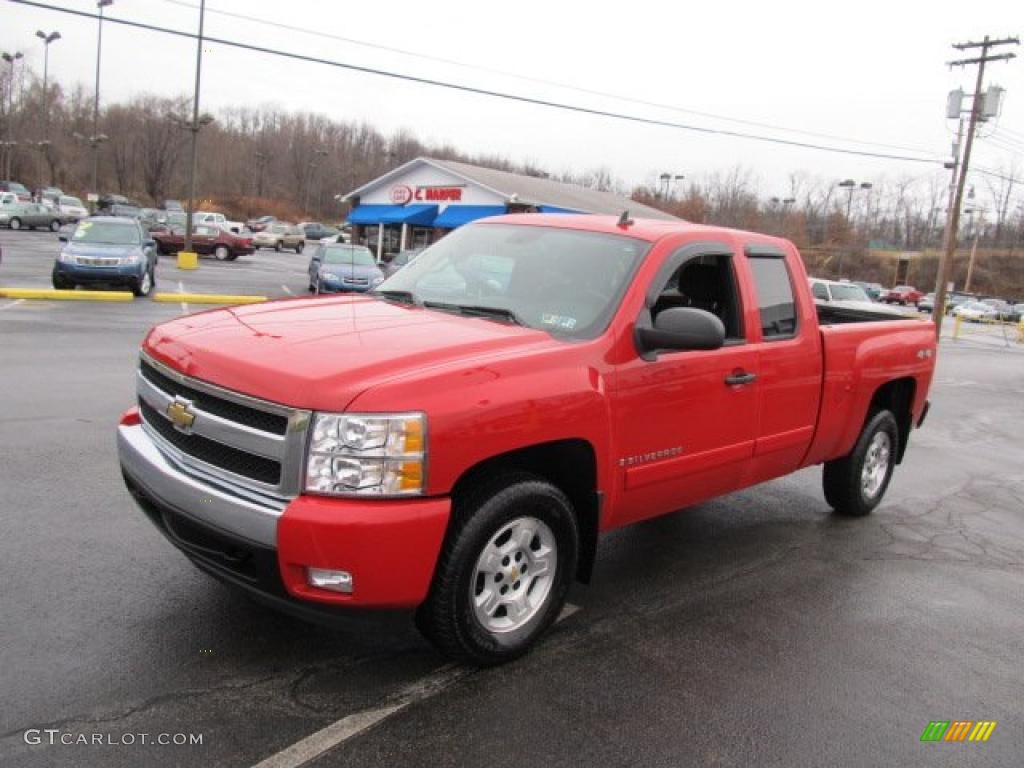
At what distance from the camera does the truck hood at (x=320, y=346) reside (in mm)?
3002

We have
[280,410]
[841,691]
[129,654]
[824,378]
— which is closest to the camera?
[280,410]

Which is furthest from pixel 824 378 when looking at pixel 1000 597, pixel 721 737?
pixel 721 737

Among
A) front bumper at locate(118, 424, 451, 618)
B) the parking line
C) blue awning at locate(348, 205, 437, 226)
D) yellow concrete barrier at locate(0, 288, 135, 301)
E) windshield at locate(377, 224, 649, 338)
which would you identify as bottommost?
yellow concrete barrier at locate(0, 288, 135, 301)

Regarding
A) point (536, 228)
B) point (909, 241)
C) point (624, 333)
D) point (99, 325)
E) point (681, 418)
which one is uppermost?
point (909, 241)

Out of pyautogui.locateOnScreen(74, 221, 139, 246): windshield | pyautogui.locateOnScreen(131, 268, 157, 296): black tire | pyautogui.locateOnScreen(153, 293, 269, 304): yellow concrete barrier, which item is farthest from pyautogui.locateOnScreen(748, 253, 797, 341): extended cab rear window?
pyautogui.locateOnScreen(74, 221, 139, 246): windshield

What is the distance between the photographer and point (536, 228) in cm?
466

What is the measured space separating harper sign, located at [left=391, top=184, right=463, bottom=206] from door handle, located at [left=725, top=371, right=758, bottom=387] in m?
32.9

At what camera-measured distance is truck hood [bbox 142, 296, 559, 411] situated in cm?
300

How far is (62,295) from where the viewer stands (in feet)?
57.3

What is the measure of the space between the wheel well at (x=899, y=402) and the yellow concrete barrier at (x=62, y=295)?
16.2 m

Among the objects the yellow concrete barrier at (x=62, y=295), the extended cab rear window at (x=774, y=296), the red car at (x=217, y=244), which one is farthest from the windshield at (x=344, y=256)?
the extended cab rear window at (x=774, y=296)

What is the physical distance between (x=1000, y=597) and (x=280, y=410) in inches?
171

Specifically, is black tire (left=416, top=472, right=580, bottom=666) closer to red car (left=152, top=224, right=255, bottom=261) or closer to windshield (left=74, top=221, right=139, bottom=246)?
windshield (left=74, top=221, right=139, bottom=246)

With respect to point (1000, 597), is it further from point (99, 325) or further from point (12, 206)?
point (12, 206)
